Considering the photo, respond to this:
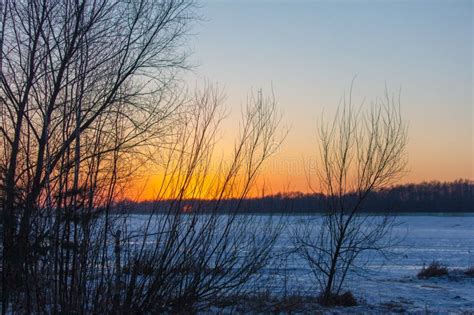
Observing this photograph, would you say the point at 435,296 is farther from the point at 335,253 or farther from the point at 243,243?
the point at 243,243

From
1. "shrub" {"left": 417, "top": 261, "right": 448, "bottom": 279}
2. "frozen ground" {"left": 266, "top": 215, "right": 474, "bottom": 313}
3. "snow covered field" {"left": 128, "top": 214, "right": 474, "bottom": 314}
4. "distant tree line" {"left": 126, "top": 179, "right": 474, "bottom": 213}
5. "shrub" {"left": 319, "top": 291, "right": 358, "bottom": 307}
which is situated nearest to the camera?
"distant tree line" {"left": 126, "top": 179, "right": 474, "bottom": 213}

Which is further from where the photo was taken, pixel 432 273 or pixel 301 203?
pixel 432 273

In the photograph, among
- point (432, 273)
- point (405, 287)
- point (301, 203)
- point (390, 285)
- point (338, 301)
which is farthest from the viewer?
point (432, 273)

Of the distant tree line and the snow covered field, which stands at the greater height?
the distant tree line

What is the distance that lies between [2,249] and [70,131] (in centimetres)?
132

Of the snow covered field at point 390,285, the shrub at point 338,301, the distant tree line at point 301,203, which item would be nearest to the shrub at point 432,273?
the snow covered field at point 390,285

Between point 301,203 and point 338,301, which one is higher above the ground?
point 301,203

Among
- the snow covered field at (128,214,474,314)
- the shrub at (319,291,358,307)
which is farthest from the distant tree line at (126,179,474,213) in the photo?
the shrub at (319,291,358,307)

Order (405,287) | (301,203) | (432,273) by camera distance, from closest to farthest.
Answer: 1. (301,203)
2. (405,287)
3. (432,273)

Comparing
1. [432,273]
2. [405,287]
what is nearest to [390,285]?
[405,287]

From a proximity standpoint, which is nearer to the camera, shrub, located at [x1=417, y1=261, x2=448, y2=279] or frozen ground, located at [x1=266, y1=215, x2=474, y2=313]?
frozen ground, located at [x1=266, y1=215, x2=474, y2=313]

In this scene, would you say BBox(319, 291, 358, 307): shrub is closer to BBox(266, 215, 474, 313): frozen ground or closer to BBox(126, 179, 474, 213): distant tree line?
BBox(266, 215, 474, 313): frozen ground

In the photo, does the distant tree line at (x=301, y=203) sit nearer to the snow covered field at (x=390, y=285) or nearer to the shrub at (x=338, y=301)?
the snow covered field at (x=390, y=285)

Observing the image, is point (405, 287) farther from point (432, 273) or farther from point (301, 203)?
point (301, 203)
